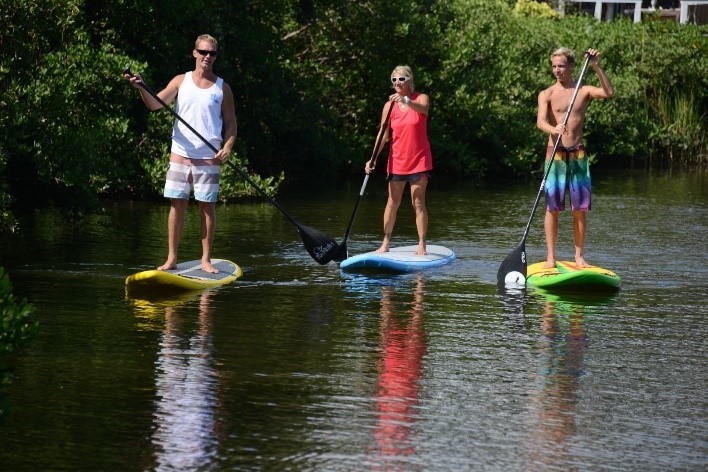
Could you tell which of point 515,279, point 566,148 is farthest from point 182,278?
point 566,148

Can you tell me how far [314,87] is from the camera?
2677cm

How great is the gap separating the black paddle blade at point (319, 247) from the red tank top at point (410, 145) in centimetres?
98

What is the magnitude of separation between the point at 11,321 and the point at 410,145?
7.70 m

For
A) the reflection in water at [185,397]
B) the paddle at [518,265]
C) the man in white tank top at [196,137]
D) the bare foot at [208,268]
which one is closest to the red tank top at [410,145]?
the paddle at [518,265]

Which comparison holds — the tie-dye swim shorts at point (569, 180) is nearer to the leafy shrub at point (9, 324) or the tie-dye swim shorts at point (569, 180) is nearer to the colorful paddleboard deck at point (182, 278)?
the colorful paddleboard deck at point (182, 278)

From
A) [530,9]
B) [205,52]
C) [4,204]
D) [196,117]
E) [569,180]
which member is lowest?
[4,204]

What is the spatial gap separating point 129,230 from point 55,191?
111 cm

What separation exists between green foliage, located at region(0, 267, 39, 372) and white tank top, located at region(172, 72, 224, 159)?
563 cm

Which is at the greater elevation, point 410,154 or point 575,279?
point 410,154

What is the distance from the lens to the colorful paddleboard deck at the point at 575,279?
11.4m

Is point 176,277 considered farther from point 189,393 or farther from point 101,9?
point 101,9

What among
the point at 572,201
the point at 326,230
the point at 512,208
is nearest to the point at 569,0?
the point at 512,208

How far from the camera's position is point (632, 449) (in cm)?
656

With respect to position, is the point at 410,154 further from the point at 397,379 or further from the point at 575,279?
the point at 397,379
